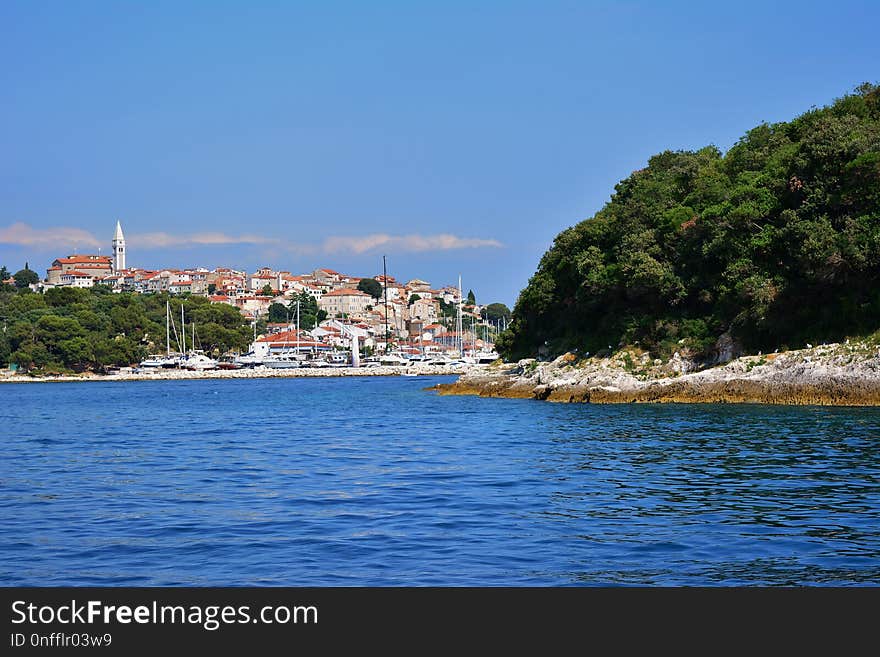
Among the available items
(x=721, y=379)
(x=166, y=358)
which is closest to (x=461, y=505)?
(x=721, y=379)

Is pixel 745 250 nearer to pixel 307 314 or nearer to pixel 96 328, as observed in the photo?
pixel 96 328

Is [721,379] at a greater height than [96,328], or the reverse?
[96,328]

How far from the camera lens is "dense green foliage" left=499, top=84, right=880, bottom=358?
1577 inches

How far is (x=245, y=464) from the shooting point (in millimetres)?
23750

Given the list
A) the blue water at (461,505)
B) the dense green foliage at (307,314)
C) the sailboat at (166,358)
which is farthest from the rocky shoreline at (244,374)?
the blue water at (461,505)

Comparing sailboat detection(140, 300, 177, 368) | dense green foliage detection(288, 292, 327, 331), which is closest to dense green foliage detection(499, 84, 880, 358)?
sailboat detection(140, 300, 177, 368)

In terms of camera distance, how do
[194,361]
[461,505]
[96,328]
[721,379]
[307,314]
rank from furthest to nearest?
[307,314] < [96,328] < [194,361] < [721,379] < [461,505]

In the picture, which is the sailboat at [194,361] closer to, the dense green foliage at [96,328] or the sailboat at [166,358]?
the sailboat at [166,358]

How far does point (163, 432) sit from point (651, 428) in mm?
17563

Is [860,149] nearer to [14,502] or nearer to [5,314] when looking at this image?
[14,502]

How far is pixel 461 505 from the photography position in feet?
54.3

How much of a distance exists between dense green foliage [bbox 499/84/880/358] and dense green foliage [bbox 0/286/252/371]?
74.7 meters

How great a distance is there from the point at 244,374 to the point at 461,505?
10723cm

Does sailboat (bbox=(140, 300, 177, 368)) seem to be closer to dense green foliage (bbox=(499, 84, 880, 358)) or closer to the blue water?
dense green foliage (bbox=(499, 84, 880, 358))
